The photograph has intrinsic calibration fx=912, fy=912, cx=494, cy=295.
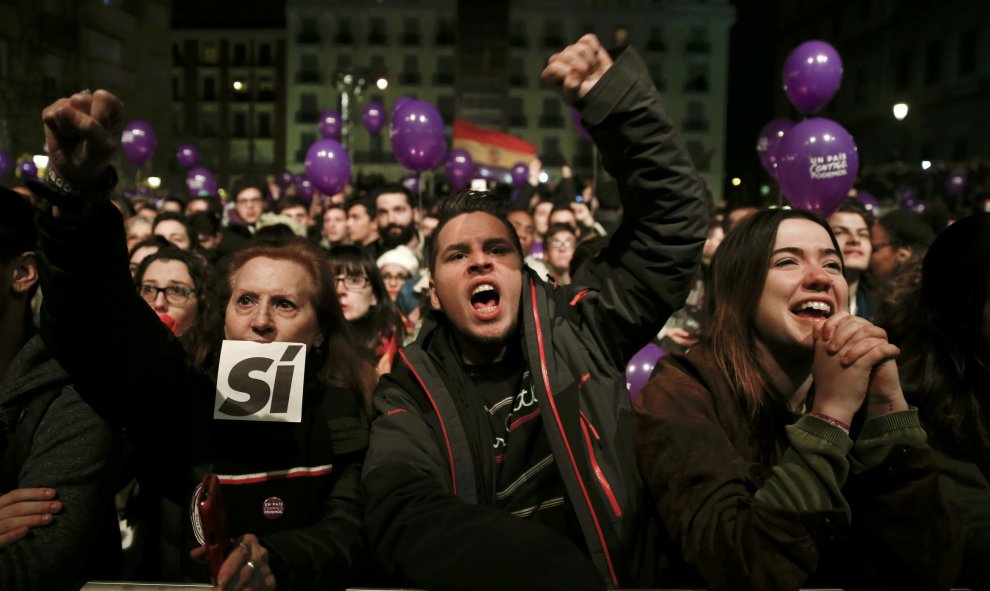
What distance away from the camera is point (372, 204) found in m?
7.98

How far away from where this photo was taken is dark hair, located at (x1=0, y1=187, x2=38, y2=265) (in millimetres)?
2238

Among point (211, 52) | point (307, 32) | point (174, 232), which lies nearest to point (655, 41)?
point (307, 32)

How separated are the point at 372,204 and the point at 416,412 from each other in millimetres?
5973

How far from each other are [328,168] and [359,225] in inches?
157

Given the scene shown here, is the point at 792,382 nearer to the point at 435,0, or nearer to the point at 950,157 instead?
the point at 950,157

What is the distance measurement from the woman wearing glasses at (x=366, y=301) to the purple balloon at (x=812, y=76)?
544cm

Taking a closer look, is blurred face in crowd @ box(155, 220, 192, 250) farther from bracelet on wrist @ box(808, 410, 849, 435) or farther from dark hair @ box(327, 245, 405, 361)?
bracelet on wrist @ box(808, 410, 849, 435)

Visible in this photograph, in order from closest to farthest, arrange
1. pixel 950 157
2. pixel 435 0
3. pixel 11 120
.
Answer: pixel 11 120 < pixel 950 157 < pixel 435 0

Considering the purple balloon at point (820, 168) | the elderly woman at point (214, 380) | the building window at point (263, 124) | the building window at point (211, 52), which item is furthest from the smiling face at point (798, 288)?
the building window at point (211, 52)

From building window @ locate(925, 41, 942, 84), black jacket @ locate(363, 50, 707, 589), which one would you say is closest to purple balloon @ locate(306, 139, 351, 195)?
black jacket @ locate(363, 50, 707, 589)

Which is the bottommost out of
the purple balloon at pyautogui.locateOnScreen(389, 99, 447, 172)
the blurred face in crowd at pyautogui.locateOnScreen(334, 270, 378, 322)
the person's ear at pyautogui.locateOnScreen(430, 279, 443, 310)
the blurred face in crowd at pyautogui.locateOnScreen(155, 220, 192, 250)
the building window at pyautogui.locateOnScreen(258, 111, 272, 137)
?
the blurred face in crowd at pyautogui.locateOnScreen(334, 270, 378, 322)

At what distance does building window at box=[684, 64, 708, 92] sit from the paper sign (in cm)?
6185

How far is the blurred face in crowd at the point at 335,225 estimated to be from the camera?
306 inches

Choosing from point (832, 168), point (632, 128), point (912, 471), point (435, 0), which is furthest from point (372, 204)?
point (435, 0)
